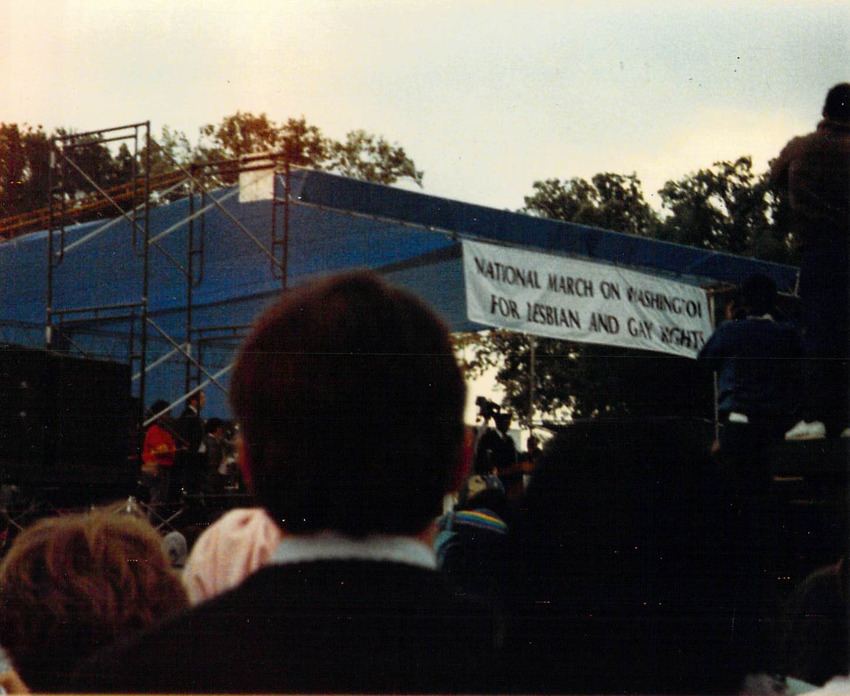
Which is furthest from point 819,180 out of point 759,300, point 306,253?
point 306,253

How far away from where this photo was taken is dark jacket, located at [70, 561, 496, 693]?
2.24ft

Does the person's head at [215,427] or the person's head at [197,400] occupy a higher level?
the person's head at [197,400]

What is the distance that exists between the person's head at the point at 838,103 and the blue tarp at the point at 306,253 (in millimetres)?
254

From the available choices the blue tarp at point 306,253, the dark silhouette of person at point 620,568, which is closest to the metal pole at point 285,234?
the blue tarp at point 306,253

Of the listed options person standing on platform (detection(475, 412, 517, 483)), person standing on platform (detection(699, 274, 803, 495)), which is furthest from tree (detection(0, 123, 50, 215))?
person standing on platform (detection(699, 274, 803, 495))

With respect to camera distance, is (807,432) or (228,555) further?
(807,432)

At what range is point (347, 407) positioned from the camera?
77cm

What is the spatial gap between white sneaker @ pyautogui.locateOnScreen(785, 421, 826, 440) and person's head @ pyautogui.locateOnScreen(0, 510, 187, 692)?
3.21 ft

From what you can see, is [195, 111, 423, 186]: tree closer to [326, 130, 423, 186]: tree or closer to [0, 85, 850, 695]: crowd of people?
[326, 130, 423, 186]: tree

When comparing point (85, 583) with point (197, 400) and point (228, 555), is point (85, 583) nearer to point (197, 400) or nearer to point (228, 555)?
point (228, 555)

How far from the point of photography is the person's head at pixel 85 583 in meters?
1.00

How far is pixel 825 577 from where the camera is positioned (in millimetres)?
1495

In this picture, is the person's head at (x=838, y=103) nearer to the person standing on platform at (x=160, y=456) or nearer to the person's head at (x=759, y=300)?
the person's head at (x=759, y=300)

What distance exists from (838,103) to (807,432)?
1.76 ft
